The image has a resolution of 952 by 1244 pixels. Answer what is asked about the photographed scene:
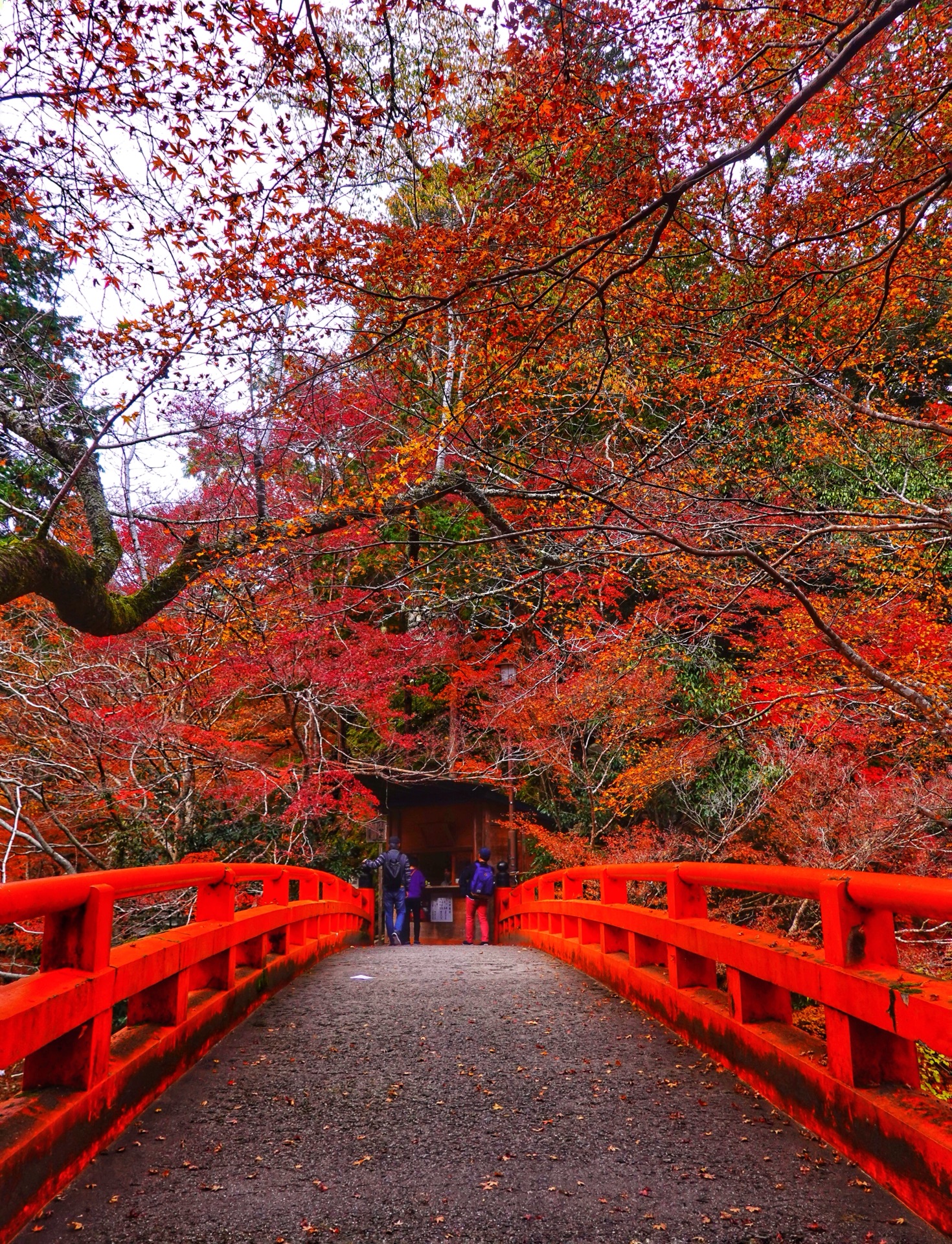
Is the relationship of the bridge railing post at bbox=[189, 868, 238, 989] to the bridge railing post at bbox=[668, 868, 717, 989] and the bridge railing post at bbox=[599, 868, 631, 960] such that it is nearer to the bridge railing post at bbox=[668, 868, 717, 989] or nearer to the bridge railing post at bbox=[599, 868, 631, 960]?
the bridge railing post at bbox=[668, 868, 717, 989]

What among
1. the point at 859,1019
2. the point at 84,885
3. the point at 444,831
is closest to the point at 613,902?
the point at 859,1019

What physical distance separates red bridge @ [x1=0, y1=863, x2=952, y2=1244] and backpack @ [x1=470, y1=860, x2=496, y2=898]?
8.87m

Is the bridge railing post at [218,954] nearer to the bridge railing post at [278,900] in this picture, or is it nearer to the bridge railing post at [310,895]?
the bridge railing post at [278,900]

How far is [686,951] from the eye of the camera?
414 centimetres

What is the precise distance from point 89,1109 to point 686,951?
2.81 metres

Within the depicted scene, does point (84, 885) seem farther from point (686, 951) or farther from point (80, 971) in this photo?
point (686, 951)

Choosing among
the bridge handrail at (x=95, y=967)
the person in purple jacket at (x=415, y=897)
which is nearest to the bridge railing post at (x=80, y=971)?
the bridge handrail at (x=95, y=967)

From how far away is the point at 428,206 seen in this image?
42.3 ft

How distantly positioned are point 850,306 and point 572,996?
8280mm

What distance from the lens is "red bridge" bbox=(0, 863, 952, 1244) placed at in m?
2.25

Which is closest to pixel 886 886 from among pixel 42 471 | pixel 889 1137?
pixel 889 1137

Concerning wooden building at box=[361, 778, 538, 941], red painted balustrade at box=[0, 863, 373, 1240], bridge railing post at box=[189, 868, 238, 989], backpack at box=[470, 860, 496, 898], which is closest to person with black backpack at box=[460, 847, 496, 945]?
backpack at box=[470, 860, 496, 898]

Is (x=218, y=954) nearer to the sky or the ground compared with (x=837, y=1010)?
Answer: nearer to the ground

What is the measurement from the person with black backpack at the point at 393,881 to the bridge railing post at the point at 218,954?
348 inches
